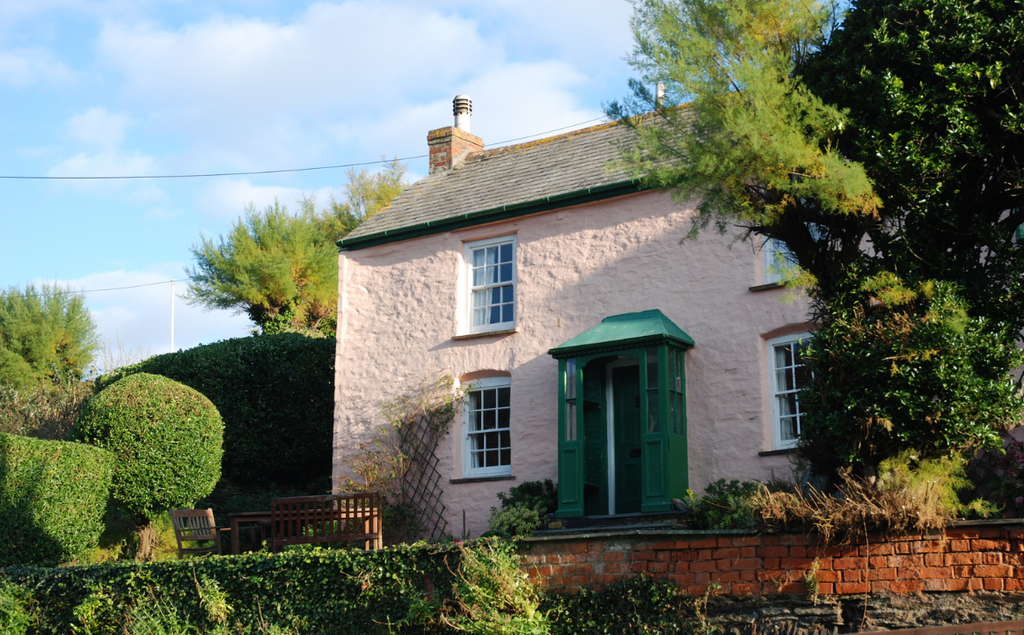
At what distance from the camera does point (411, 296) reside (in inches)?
664

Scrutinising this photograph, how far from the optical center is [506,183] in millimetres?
17000

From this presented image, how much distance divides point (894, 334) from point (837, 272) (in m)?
0.92

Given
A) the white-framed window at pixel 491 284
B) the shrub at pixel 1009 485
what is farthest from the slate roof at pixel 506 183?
the shrub at pixel 1009 485

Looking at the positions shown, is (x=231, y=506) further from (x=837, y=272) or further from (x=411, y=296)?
(x=837, y=272)

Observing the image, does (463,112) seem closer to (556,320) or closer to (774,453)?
(556,320)

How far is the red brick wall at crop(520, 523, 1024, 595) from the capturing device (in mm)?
7899

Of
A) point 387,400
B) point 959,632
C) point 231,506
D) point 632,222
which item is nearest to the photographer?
point 959,632

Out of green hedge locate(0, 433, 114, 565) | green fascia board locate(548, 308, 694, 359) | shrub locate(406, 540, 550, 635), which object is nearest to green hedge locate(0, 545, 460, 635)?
shrub locate(406, 540, 550, 635)

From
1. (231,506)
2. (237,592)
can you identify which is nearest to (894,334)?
(237,592)

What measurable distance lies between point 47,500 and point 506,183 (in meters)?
8.74

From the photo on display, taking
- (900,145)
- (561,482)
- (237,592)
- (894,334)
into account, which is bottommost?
(237,592)

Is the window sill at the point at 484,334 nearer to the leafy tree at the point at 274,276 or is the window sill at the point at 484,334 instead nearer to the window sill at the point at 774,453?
the window sill at the point at 774,453

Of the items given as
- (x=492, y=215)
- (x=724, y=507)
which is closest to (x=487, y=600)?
(x=724, y=507)

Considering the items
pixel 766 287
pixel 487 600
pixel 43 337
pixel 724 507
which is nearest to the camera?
pixel 487 600
